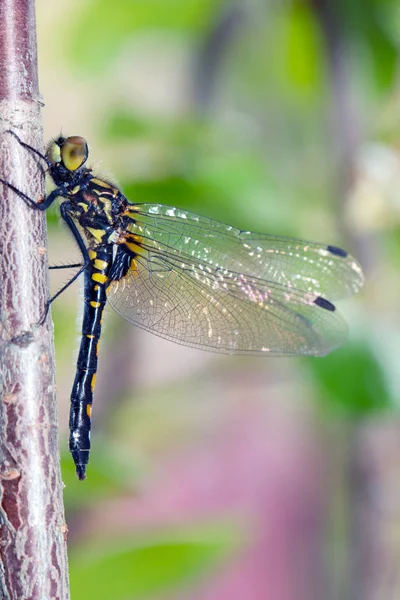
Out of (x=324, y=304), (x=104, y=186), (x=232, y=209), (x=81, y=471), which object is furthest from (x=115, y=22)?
(x=81, y=471)

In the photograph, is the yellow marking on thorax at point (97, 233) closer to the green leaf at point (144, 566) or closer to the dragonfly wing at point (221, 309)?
the dragonfly wing at point (221, 309)

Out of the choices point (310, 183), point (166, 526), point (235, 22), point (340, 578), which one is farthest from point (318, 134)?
point (340, 578)

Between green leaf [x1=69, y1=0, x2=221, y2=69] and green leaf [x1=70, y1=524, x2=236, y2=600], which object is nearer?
green leaf [x1=70, y1=524, x2=236, y2=600]

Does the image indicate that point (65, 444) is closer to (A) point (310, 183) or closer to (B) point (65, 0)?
(A) point (310, 183)

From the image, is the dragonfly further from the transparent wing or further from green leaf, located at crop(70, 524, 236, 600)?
green leaf, located at crop(70, 524, 236, 600)

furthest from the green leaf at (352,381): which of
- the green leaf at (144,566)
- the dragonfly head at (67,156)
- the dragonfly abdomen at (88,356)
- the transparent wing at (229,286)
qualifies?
the dragonfly head at (67,156)

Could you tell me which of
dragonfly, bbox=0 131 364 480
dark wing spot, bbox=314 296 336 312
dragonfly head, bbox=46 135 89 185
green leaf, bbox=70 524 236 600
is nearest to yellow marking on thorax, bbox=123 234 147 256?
dragonfly, bbox=0 131 364 480

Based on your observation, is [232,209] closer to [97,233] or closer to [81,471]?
[97,233]
